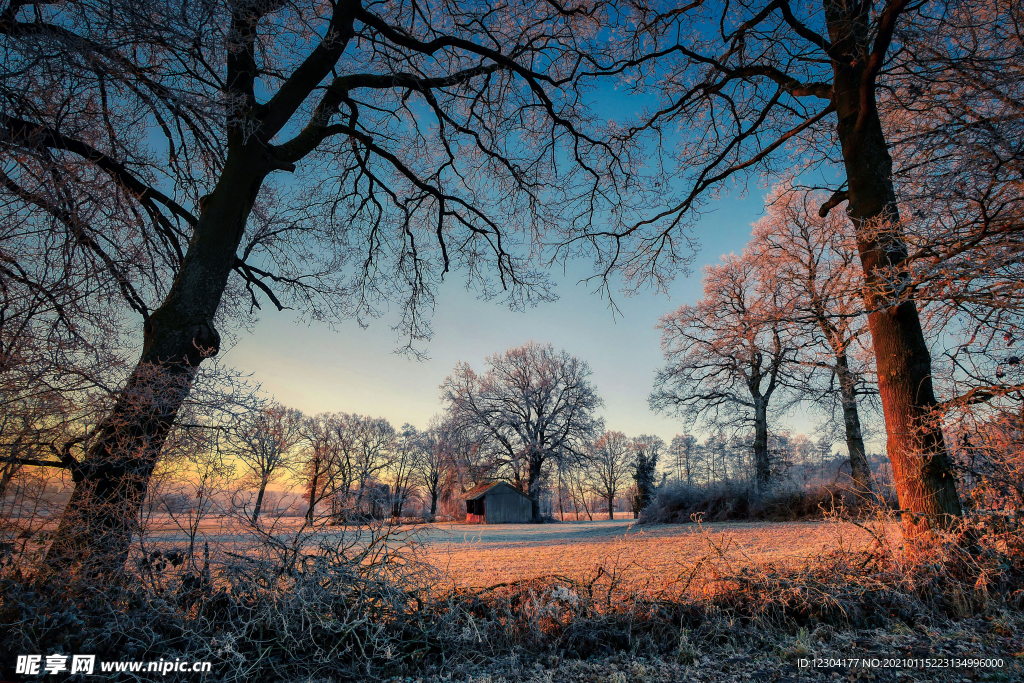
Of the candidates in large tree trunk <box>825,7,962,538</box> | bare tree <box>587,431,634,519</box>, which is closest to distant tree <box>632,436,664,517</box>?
bare tree <box>587,431,634,519</box>

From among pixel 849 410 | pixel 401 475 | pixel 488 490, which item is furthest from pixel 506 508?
pixel 401 475

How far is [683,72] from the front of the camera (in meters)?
7.16

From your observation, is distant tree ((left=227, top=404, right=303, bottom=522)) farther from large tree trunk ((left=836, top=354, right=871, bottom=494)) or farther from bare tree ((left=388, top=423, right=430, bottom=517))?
large tree trunk ((left=836, top=354, right=871, bottom=494))

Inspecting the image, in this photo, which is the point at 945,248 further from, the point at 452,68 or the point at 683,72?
the point at 452,68

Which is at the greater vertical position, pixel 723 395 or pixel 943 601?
pixel 723 395

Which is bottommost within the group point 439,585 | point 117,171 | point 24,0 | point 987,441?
point 439,585

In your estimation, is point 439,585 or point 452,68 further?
point 452,68

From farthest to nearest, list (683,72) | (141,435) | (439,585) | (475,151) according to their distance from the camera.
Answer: (475,151), (683,72), (141,435), (439,585)

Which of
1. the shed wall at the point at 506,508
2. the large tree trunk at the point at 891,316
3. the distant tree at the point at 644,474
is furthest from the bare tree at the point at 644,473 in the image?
the large tree trunk at the point at 891,316

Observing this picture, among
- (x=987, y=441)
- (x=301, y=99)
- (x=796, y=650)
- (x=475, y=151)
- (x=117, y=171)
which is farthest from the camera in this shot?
(x=475, y=151)

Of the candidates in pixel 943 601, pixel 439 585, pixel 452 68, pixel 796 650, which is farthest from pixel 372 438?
pixel 452 68

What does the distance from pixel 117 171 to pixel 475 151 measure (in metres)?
4.85

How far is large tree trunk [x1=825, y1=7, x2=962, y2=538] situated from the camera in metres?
4.34

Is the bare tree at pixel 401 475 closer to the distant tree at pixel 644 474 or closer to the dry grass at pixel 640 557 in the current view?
the dry grass at pixel 640 557
